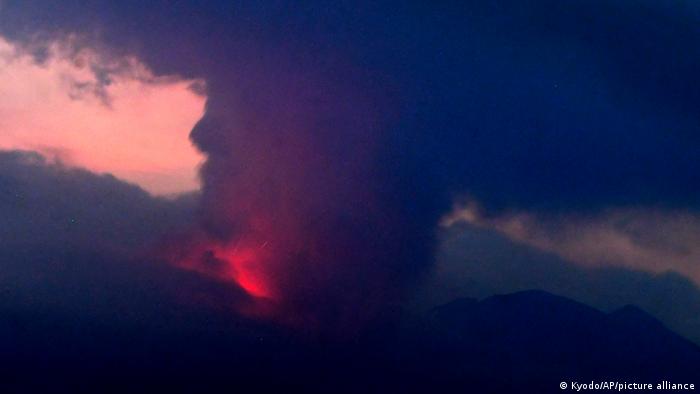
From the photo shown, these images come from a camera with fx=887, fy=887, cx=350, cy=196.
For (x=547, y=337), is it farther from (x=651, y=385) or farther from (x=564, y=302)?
(x=651, y=385)

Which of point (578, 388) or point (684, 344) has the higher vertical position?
point (684, 344)

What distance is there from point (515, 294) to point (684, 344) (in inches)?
80.0

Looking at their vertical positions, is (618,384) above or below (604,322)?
below

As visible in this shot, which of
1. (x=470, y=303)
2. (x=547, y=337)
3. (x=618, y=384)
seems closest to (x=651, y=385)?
(x=618, y=384)

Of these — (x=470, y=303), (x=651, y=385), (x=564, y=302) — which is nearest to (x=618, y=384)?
(x=651, y=385)

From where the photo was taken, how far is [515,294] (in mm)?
10484

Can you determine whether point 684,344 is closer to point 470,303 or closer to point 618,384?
point 618,384

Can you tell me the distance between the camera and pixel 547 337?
10.5 metres

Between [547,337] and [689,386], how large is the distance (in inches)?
66.8

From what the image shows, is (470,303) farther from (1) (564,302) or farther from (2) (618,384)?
(2) (618,384)

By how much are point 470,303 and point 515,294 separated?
0.55 meters

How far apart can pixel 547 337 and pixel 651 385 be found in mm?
1287

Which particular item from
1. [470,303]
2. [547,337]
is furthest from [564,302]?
[470,303]

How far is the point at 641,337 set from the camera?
33.7ft
